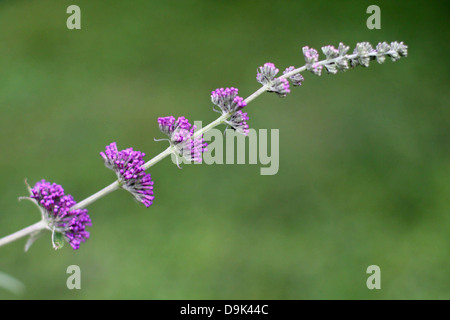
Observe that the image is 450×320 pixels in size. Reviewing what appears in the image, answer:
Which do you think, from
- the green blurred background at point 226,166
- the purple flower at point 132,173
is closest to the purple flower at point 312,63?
the purple flower at point 132,173

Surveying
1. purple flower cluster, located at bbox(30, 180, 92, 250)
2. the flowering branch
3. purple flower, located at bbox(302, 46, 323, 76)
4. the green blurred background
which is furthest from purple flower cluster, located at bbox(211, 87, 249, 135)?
the green blurred background

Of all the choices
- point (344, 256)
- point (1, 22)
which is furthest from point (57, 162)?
point (344, 256)

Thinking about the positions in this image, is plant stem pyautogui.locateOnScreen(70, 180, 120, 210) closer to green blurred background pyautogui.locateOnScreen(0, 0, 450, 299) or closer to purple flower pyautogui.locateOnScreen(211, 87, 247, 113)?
purple flower pyautogui.locateOnScreen(211, 87, 247, 113)

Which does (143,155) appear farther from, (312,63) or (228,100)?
(312,63)

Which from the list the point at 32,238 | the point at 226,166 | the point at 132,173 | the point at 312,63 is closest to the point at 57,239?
the point at 32,238

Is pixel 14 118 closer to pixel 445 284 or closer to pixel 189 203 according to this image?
pixel 189 203

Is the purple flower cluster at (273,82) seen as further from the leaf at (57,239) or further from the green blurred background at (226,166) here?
Answer: the green blurred background at (226,166)
